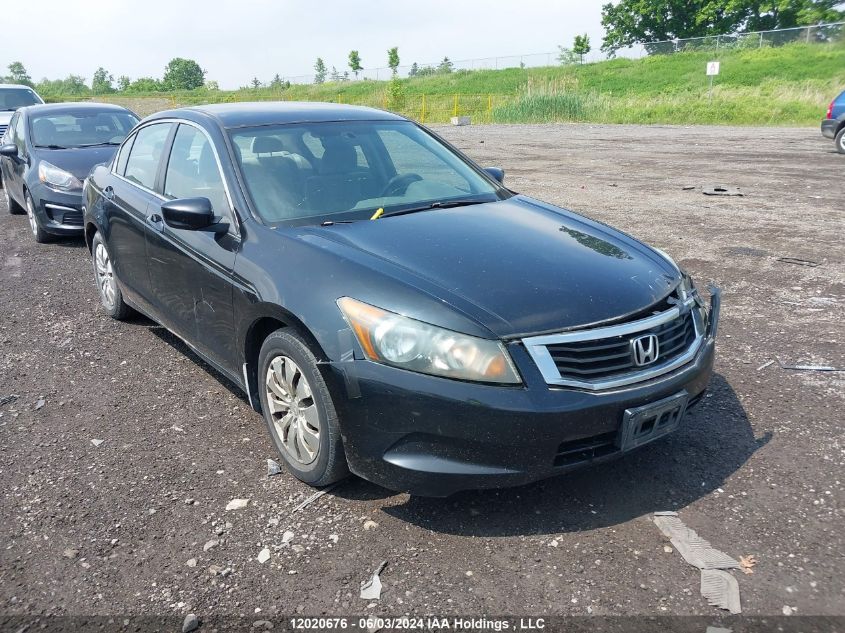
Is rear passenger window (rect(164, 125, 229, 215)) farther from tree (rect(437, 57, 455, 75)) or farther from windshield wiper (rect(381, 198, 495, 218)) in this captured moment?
tree (rect(437, 57, 455, 75))

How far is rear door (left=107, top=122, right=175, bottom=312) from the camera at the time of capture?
4.65m

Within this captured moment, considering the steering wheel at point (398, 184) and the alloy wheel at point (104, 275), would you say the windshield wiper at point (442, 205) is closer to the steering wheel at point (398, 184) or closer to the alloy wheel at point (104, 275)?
the steering wheel at point (398, 184)

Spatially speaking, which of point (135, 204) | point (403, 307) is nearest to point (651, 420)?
point (403, 307)

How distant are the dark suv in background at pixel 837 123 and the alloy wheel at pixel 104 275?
16.5m

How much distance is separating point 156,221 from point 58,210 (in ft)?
15.7

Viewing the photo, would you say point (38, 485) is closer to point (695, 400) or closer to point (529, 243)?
point (529, 243)

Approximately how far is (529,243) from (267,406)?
4.83 feet

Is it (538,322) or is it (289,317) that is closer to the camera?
(538,322)

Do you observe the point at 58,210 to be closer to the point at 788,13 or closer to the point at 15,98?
the point at 15,98

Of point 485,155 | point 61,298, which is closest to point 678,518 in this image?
point 61,298

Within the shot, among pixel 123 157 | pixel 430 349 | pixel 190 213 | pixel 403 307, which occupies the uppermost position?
pixel 123 157

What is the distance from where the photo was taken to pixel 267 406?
3.45 metres

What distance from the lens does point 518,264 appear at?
10.6 ft

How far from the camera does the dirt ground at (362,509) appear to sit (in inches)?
103
